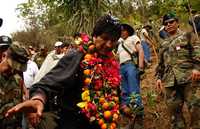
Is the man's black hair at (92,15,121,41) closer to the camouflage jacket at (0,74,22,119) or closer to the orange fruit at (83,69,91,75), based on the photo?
the orange fruit at (83,69,91,75)

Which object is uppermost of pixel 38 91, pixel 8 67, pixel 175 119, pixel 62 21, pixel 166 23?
pixel 62 21

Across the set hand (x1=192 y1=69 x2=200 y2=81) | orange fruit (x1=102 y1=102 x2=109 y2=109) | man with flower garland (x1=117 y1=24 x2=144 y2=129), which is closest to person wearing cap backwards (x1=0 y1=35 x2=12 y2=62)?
orange fruit (x1=102 y1=102 x2=109 y2=109)

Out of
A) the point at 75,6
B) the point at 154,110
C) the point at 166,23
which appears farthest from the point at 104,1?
the point at 166,23

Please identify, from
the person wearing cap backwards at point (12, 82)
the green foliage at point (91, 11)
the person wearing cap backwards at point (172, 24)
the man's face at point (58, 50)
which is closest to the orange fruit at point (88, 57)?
the person wearing cap backwards at point (12, 82)

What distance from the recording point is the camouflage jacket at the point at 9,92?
4.99 m

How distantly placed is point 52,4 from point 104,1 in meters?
2.61

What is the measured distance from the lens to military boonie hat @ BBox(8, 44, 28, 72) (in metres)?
4.86

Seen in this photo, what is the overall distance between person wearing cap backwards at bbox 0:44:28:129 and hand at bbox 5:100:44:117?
1.76 metres

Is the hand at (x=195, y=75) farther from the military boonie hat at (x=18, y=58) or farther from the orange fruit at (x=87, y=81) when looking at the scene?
the orange fruit at (x=87, y=81)

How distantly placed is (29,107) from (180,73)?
15.3ft

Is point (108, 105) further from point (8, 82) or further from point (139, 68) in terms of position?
point (139, 68)

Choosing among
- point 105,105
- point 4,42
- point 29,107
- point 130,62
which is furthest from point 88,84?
point 130,62

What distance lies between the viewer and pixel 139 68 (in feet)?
26.9

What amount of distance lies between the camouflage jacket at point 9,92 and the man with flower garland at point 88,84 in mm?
1373
